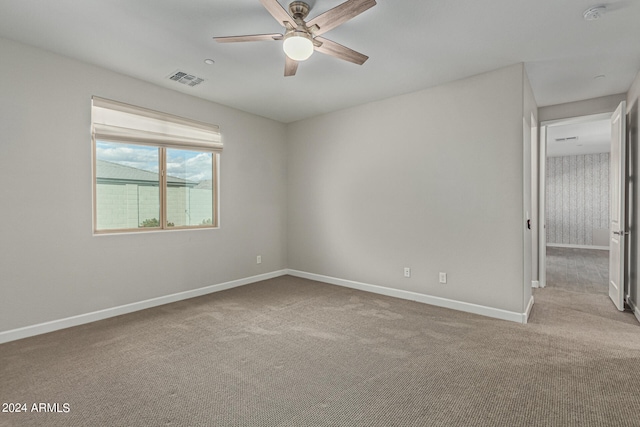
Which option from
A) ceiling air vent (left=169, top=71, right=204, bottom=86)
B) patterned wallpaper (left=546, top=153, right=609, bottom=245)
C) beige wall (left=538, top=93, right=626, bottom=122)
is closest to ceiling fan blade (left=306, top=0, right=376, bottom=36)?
ceiling air vent (left=169, top=71, right=204, bottom=86)

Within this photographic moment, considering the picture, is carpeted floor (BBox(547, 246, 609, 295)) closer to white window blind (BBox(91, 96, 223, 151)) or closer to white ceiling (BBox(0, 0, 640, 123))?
white ceiling (BBox(0, 0, 640, 123))

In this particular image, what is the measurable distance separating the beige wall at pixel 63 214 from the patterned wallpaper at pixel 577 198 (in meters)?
9.60

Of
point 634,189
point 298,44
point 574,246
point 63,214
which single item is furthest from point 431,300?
point 574,246

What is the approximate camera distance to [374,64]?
3.25m

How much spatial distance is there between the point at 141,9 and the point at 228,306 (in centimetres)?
300

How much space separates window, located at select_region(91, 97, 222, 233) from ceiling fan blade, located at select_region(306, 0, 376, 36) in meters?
2.50

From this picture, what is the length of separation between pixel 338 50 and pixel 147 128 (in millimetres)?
2506

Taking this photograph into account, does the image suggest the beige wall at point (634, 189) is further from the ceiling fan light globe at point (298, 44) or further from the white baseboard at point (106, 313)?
the white baseboard at point (106, 313)

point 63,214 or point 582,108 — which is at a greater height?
point 582,108

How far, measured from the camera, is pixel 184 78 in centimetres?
361

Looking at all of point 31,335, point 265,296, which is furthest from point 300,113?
point 31,335

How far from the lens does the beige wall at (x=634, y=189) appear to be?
11.2 feet

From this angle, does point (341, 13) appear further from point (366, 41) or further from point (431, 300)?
point (431, 300)

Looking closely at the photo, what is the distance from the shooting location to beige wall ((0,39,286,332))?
285 cm
